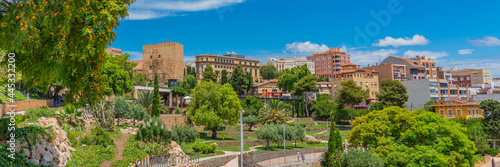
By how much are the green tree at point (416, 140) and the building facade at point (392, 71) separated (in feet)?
217

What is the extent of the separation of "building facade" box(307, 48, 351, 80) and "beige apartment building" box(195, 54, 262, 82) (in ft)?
119

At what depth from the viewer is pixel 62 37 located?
29.1 feet

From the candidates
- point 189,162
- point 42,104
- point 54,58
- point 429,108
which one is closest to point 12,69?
point 54,58

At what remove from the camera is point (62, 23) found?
28.9 ft

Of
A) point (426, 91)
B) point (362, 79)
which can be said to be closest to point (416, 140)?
point (426, 91)

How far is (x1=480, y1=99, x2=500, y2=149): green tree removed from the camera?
48.5 metres

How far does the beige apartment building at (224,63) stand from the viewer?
10619cm

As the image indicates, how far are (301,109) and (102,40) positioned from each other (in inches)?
2313

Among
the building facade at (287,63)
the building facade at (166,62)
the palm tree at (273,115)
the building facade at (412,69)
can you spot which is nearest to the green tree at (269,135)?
the palm tree at (273,115)

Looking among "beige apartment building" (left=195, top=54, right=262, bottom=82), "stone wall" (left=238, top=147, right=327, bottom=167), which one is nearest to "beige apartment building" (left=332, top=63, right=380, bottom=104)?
"beige apartment building" (left=195, top=54, right=262, bottom=82)

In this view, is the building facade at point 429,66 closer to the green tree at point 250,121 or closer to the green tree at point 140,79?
the green tree at point 250,121

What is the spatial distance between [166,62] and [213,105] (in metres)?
46.3

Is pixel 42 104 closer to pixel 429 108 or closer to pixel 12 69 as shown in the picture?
pixel 12 69

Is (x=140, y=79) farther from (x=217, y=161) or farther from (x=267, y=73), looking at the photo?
(x=267, y=73)
